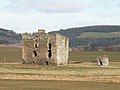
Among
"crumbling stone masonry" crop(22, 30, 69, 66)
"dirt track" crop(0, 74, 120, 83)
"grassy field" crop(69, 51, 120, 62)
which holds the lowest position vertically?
"dirt track" crop(0, 74, 120, 83)

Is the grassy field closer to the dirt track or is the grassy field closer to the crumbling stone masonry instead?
the crumbling stone masonry

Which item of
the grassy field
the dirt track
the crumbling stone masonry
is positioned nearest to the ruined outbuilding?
the crumbling stone masonry

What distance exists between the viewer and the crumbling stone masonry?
228 feet

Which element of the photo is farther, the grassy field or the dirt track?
the grassy field

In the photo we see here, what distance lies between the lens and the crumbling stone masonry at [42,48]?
6962cm

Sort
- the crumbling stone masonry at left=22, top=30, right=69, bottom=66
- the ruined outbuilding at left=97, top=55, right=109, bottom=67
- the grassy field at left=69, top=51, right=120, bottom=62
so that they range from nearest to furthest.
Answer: the crumbling stone masonry at left=22, top=30, right=69, bottom=66 < the ruined outbuilding at left=97, top=55, right=109, bottom=67 < the grassy field at left=69, top=51, right=120, bottom=62

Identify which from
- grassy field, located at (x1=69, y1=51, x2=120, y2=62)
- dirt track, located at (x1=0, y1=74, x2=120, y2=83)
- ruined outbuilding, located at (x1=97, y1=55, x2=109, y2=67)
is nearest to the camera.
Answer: dirt track, located at (x1=0, y1=74, x2=120, y2=83)

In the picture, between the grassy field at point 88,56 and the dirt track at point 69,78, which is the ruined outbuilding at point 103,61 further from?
the dirt track at point 69,78

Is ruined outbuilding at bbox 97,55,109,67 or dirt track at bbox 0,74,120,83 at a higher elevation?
ruined outbuilding at bbox 97,55,109,67

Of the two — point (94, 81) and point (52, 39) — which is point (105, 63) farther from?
point (94, 81)

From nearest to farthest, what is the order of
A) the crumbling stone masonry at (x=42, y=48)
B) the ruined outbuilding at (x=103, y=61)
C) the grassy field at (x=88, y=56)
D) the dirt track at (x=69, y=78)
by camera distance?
the dirt track at (x=69, y=78), the crumbling stone masonry at (x=42, y=48), the ruined outbuilding at (x=103, y=61), the grassy field at (x=88, y=56)

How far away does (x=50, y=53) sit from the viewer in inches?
2761

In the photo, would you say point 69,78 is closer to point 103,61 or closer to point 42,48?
point 42,48

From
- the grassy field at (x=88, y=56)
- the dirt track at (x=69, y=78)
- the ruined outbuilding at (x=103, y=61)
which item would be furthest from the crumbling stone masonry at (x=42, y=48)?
the grassy field at (x=88, y=56)
